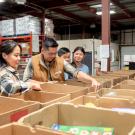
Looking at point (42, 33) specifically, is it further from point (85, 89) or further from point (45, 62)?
point (85, 89)

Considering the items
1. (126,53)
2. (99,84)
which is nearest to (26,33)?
(99,84)

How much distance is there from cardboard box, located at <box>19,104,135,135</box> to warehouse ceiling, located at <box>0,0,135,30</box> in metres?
4.29

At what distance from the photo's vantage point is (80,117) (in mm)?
1306

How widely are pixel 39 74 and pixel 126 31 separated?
995 cm

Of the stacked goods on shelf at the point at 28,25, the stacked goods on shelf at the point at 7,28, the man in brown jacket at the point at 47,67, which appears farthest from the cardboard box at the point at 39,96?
the stacked goods on shelf at the point at 7,28

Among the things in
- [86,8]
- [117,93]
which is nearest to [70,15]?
[86,8]

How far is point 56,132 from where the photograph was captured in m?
0.95

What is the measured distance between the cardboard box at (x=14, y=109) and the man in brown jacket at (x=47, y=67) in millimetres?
1003

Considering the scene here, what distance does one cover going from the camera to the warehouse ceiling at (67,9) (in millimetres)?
6562

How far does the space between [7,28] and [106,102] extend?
5.65m

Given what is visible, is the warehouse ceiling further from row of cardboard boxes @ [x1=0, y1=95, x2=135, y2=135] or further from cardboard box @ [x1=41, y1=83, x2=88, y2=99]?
row of cardboard boxes @ [x1=0, y1=95, x2=135, y2=135]

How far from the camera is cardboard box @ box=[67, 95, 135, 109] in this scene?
61.0 inches

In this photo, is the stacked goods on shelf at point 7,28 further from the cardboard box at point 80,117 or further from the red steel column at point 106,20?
the cardboard box at point 80,117

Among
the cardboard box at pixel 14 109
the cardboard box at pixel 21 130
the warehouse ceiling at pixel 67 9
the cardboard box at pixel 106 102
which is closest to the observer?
the cardboard box at pixel 21 130
